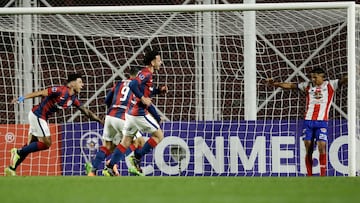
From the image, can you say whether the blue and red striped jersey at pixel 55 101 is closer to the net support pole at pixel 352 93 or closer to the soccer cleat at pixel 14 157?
the soccer cleat at pixel 14 157

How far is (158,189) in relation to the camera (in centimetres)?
886

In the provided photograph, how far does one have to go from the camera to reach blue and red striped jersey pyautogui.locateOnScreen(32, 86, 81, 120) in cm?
1460

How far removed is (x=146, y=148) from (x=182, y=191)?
546cm

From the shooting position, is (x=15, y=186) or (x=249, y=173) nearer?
(x=15, y=186)

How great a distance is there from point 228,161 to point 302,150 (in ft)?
3.33

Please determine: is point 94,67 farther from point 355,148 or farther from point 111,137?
point 355,148

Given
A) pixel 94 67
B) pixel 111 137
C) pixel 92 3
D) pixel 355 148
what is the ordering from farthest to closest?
pixel 92 3, pixel 94 67, pixel 111 137, pixel 355 148

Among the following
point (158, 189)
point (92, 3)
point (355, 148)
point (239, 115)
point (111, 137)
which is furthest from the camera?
point (92, 3)

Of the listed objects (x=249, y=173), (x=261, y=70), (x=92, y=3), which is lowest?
(x=249, y=173)

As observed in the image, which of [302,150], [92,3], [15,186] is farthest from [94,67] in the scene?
[15,186]

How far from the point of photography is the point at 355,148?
1271 centimetres

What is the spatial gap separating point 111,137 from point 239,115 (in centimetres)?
209

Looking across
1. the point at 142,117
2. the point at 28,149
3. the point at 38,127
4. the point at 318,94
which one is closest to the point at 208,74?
the point at 318,94

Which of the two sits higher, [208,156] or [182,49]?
[182,49]
